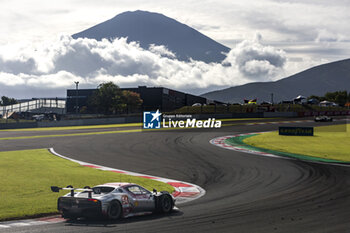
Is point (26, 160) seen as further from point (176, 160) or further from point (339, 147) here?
point (339, 147)

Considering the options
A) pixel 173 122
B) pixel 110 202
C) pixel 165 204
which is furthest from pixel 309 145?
pixel 173 122

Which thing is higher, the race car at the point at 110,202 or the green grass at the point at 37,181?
the race car at the point at 110,202

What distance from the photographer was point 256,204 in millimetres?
12070

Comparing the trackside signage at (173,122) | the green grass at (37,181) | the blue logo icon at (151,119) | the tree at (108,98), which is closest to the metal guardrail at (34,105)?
the tree at (108,98)

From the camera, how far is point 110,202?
984 centimetres

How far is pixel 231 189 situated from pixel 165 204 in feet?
14.1

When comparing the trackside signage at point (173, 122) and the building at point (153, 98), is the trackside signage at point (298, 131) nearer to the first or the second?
the trackside signage at point (173, 122)

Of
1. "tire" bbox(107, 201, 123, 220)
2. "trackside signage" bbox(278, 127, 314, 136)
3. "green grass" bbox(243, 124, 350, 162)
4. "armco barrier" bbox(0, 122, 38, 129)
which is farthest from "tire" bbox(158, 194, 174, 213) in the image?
"armco barrier" bbox(0, 122, 38, 129)

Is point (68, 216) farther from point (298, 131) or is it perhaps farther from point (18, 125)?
point (18, 125)

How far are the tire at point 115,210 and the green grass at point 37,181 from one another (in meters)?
2.11

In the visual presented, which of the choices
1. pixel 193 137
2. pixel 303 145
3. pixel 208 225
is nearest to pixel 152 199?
pixel 208 225

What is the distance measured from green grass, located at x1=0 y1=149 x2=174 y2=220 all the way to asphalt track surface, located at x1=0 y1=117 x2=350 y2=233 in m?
1.60

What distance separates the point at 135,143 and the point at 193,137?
653 centimetres

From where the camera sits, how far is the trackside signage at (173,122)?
169ft
